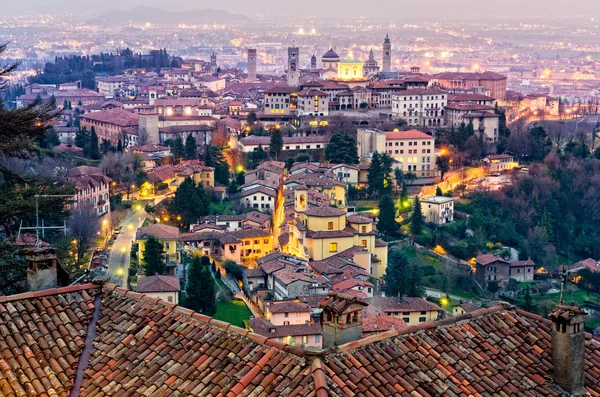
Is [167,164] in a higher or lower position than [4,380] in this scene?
lower

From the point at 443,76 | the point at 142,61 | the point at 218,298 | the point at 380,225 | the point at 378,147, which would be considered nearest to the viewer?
the point at 218,298

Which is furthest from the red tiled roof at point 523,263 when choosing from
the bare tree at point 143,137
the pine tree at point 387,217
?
the bare tree at point 143,137

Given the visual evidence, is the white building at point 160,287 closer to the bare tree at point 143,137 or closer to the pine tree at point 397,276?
the pine tree at point 397,276

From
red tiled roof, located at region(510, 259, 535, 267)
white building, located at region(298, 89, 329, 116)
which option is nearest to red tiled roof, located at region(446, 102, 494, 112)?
white building, located at region(298, 89, 329, 116)

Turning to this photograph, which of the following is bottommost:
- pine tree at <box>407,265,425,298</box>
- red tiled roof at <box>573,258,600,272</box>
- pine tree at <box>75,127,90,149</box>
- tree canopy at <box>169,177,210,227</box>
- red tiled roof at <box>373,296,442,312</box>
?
red tiled roof at <box>573,258,600,272</box>

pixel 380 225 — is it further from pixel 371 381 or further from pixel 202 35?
pixel 202 35

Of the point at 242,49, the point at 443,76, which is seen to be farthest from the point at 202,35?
the point at 443,76

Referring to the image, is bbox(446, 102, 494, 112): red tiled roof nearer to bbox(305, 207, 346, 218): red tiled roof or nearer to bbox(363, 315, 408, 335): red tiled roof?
bbox(305, 207, 346, 218): red tiled roof
